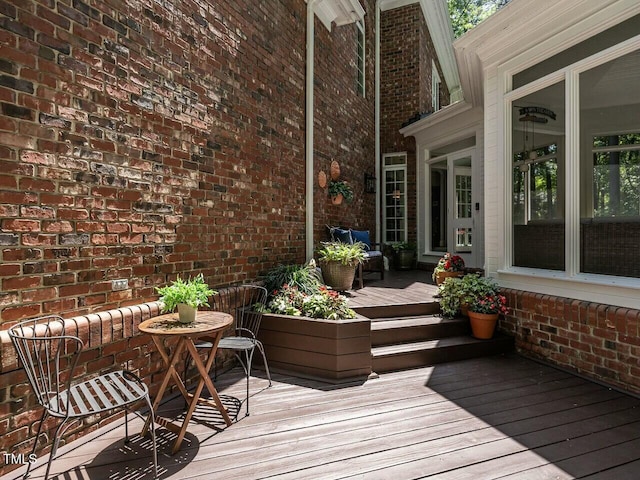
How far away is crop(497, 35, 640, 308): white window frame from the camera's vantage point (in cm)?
308

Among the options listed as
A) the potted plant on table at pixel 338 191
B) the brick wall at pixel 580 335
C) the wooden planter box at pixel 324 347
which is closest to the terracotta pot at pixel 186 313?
the wooden planter box at pixel 324 347

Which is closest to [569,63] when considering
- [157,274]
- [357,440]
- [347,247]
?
[347,247]

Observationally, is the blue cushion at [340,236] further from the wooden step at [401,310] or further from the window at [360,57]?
the window at [360,57]

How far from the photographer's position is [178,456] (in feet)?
6.99

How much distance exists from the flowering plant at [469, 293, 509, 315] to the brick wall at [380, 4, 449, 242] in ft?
12.9

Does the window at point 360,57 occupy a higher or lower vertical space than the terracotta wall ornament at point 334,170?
higher

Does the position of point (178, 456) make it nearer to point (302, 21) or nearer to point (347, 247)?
point (347, 247)

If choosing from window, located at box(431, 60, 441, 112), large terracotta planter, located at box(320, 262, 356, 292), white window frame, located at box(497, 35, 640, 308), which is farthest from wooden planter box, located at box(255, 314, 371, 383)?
window, located at box(431, 60, 441, 112)

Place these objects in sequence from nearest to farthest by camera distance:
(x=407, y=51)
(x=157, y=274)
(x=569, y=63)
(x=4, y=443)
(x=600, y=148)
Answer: (x=4, y=443), (x=157, y=274), (x=569, y=63), (x=600, y=148), (x=407, y=51)

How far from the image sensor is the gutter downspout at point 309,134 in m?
5.04

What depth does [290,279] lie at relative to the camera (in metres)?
4.07

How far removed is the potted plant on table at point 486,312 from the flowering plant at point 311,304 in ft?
4.59

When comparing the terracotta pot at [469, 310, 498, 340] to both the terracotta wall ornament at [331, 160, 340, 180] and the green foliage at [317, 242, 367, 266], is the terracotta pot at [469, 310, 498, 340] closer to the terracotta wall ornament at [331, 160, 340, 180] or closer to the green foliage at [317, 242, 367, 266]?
the green foliage at [317, 242, 367, 266]

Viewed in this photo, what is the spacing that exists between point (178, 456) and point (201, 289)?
0.96 m
